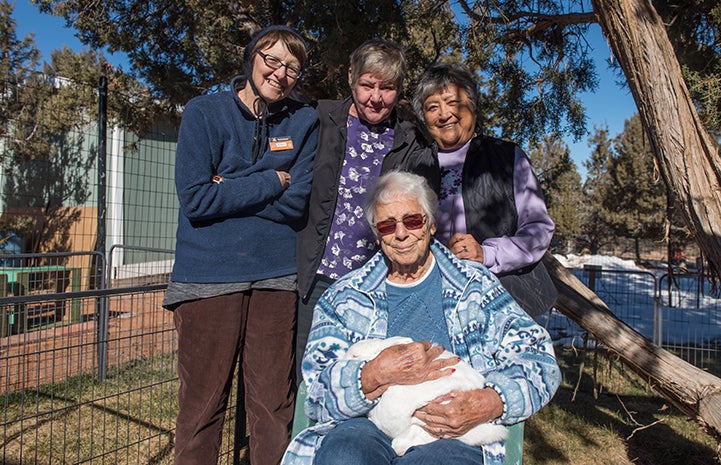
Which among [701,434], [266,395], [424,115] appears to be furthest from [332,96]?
[701,434]

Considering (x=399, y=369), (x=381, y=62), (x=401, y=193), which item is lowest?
(x=399, y=369)

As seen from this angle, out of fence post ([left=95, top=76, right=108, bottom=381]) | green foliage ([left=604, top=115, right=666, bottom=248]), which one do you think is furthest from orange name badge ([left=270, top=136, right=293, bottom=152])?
green foliage ([left=604, top=115, right=666, bottom=248])

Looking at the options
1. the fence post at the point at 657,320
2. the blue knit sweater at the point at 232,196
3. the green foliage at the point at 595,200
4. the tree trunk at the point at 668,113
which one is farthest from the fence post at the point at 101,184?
the green foliage at the point at 595,200

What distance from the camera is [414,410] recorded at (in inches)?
73.2

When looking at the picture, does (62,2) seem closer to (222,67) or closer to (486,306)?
(222,67)

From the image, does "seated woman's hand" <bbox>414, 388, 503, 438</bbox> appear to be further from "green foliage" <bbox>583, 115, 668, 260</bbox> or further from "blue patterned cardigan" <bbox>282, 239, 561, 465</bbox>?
"green foliage" <bbox>583, 115, 668, 260</bbox>

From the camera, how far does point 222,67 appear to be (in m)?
4.57

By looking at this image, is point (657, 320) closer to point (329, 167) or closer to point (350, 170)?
point (350, 170)

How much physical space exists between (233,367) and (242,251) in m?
0.51

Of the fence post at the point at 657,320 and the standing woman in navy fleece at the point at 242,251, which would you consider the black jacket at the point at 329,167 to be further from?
the fence post at the point at 657,320

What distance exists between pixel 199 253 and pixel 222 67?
110 inches

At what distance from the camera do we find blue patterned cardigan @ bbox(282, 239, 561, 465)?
190 centimetres

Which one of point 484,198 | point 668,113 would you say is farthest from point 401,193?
point 668,113

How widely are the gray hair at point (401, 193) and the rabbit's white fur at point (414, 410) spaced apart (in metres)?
0.62
